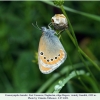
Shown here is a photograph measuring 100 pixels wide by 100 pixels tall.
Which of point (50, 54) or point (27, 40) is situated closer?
point (50, 54)

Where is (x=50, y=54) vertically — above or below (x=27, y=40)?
above

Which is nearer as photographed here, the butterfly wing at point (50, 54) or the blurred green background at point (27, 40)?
the butterfly wing at point (50, 54)

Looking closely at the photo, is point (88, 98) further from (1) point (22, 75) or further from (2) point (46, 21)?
(2) point (46, 21)

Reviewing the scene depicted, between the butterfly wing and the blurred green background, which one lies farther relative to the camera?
the blurred green background

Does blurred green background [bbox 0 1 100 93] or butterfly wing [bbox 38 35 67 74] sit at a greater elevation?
butterfly wing [bbox 38 35 67 74]

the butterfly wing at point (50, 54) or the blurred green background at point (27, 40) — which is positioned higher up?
the butterfly wing at point (50, 54)
